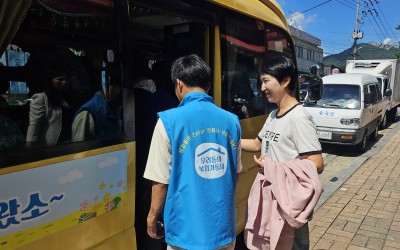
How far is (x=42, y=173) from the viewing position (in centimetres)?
152

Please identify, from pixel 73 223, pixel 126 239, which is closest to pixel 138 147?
pixel 126 239

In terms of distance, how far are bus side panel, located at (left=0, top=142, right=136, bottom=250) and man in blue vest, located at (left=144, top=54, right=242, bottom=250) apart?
10.0 inches

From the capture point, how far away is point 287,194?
2088 mm

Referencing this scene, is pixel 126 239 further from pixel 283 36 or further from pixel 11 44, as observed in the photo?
pixel 283 36

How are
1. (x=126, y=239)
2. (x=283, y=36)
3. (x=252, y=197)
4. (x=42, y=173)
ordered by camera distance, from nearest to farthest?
1. (x=42, y=173)
2. (x=126, y=239)
3. (x=252, y=197)
4. (x=283, y=36)

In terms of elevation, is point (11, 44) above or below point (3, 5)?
below

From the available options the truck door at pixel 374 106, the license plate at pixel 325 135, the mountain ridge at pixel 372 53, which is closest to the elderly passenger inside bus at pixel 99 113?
the license plate at pixel 325 135

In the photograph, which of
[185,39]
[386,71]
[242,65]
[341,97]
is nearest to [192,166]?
[185,39]

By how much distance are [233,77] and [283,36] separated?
1540 millimetres

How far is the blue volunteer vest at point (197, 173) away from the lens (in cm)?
170

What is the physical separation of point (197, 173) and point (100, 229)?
0.65m

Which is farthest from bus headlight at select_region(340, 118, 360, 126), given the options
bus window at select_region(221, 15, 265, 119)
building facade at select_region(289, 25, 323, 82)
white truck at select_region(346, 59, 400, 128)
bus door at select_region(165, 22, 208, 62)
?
building facade at select_region(289, 25, 323, 82)

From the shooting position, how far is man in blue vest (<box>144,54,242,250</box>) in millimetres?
1699

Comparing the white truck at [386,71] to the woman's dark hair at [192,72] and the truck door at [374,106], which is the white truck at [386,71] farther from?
the woman's dark hair at [192,72]
